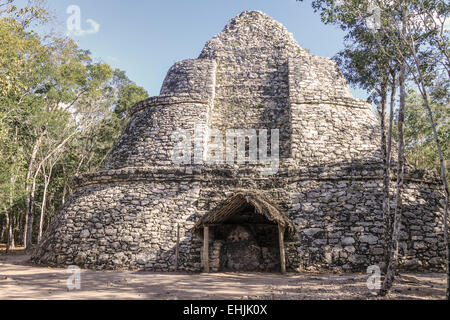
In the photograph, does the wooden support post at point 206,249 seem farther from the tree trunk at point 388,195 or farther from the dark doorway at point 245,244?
the tree trunk at point 388,195

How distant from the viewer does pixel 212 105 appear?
42.6ft

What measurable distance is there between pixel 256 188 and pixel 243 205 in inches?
50.2

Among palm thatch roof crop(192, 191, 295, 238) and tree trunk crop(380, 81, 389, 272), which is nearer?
tree trunk crop(380, 81, 389, 272)

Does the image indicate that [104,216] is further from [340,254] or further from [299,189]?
[340,254]

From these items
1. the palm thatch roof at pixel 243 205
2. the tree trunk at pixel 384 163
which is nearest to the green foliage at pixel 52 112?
the palm thatch roof at pixel 243 205

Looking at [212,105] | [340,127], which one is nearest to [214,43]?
[212,105]

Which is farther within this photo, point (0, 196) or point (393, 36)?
point (0, 196)

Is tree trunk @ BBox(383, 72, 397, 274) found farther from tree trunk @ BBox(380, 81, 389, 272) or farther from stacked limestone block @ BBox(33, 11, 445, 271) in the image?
stacked limestone block @ BBox(33, 11, 445, 271)

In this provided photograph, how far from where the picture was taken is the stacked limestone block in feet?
26.0

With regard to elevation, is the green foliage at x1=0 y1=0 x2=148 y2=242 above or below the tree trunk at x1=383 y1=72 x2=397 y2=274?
above

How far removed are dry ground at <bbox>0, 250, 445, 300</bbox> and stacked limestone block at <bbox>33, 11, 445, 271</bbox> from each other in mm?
815

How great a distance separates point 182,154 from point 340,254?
5.70m

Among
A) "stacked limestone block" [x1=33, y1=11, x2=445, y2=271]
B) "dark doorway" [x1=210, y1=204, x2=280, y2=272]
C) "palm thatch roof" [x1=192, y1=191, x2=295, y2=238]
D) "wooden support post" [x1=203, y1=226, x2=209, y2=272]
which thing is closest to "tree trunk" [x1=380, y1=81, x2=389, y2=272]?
"stacked limestone block" [x1=33, y1=11, x2=445, y2=271]
